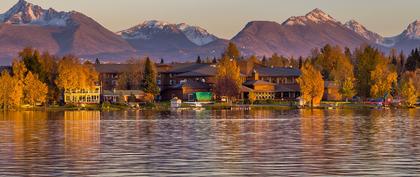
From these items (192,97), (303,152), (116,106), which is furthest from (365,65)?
(303,152)

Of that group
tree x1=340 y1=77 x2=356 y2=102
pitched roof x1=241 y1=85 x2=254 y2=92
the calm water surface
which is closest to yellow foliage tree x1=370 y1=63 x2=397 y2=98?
tree x1=340 y1=77 x2=356 y2=102

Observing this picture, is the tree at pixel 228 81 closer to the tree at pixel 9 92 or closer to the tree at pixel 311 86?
the tree at pixel 311 86

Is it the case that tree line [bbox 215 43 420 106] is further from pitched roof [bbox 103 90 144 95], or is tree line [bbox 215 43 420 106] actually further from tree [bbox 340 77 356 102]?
pitched roof [bbox 103 90 144 95]

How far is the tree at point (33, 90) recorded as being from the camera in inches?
5861

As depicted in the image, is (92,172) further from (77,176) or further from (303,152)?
(303,152)

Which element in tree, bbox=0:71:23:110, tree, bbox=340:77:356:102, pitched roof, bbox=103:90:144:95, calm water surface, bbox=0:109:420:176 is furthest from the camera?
pitched roof, bbox=103:90:144:95

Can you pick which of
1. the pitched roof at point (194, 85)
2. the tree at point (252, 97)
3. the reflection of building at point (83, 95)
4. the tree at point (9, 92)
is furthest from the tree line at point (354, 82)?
the tree at point (9, 92)

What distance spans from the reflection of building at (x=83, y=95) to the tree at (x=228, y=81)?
2426cm

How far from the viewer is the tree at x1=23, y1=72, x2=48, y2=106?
5861 inches

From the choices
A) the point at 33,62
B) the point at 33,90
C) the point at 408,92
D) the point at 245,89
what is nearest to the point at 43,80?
the point at 33,62

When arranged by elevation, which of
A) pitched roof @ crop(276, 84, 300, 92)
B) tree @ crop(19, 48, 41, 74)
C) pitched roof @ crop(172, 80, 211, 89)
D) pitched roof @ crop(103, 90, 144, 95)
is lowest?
pitched roof @ crop(103, 90, 144, 95)

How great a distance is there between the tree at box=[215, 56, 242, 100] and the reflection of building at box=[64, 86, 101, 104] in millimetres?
24255

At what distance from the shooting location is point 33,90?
14862 cm

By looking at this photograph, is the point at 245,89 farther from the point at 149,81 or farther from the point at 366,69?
the point at 366,69
